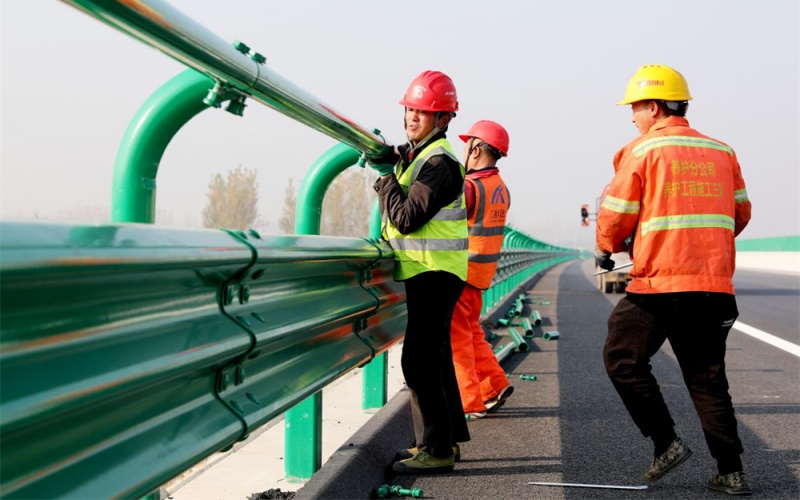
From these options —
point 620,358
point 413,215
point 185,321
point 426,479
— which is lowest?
point 426,479

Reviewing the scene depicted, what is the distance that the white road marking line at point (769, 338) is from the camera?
10172mm

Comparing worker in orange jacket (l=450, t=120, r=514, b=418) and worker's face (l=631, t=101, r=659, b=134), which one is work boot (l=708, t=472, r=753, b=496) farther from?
worker in orange jacket (l=450, t=120, r=514, b=418)

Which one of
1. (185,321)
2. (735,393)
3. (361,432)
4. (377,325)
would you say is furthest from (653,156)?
(735,393)

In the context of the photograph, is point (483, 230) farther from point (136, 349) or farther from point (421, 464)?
point (136, 349)

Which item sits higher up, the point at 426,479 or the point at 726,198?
the point at 726,198

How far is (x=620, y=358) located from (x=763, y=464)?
961 millimetres

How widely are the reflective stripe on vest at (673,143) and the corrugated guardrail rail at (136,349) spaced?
73.4 inches

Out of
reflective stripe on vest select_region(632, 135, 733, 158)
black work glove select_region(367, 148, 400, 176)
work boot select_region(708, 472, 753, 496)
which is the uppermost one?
reflective stripe on vest select_region(632, 135, 733, 158)

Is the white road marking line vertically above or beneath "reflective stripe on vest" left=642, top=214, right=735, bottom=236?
beneath

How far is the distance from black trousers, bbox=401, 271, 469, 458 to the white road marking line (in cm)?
614

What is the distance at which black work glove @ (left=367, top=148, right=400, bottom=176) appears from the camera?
198 inches

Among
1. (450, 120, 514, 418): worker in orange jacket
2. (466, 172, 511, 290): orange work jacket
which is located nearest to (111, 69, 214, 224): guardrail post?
(450, 120, 514, 418): worker in orange jacket

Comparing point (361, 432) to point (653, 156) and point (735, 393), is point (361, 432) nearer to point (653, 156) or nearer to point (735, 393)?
point (653, 156)

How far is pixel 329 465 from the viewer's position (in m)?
4.08
